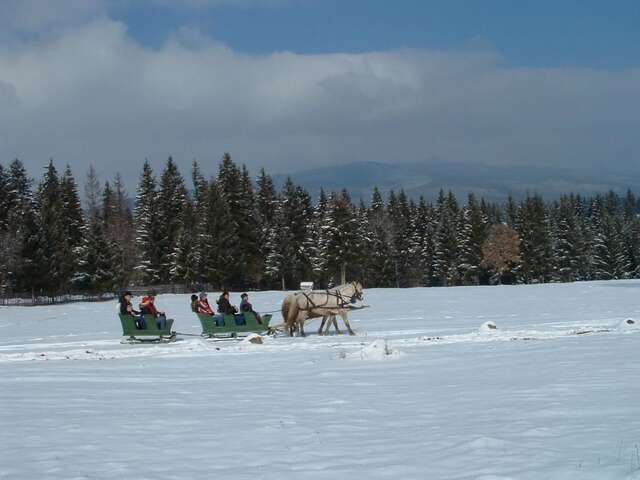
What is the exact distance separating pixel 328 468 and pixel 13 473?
8.76 feet

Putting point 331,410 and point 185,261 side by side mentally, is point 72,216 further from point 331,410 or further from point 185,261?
point 331,410

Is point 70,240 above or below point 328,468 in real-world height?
above

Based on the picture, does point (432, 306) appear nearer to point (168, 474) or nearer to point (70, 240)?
point (168, 474)

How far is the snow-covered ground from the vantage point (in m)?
6.17

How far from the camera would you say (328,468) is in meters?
6.14

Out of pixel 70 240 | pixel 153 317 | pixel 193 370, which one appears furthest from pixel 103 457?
pixel 70 240

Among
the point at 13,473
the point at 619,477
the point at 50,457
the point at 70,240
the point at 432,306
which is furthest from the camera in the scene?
the point at 70,240

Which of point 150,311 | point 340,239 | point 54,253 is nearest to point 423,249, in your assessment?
point 340,239

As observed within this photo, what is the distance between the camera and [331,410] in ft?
29.1

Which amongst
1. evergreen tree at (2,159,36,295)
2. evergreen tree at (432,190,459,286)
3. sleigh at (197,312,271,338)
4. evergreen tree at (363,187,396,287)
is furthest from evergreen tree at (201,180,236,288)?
sleigh at (197,312,271,338)

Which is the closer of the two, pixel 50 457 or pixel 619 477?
pixel 619 477

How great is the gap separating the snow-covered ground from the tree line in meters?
39.9

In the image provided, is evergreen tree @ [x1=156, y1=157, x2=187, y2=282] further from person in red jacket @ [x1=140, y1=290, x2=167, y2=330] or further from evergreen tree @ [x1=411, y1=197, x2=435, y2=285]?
person in red jacket @ [x1=140, y1=290, x2=167, y2=330]

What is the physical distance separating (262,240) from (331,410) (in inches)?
2271
